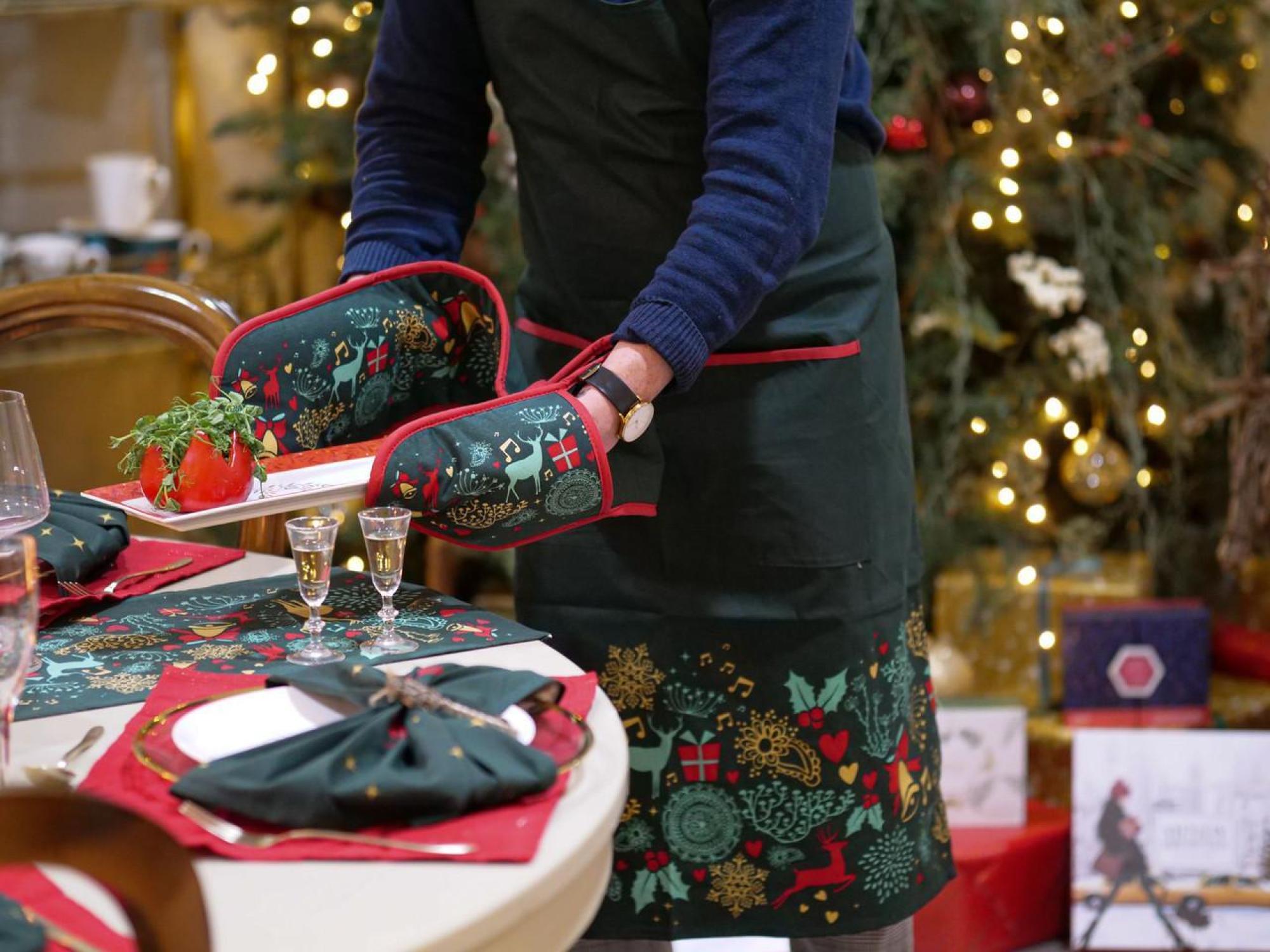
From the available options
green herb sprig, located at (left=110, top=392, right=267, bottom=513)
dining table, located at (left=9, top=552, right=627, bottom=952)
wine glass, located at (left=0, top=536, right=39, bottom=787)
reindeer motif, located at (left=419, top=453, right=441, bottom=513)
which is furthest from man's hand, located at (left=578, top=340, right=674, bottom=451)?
wine glass, located at (left=0, top=536, right=39, bottom=787)

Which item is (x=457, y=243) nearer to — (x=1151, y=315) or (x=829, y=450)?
(x=829, y=450)

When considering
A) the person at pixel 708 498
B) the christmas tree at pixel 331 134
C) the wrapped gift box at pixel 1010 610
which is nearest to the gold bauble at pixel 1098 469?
the wrapped gift box at pixel 1010 610

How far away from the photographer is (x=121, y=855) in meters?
0.47

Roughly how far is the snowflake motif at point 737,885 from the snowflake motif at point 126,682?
58 centimetres

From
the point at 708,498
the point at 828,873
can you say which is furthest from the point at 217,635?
the point at 828,873

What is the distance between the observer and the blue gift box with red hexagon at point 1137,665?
2.32 meters

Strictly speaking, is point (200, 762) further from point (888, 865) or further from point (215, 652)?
point (888, 865)

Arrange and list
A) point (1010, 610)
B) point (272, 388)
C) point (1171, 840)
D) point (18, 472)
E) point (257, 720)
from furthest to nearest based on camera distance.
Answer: point (1010, 610) → point (1171, 840) → point (272, 388) → point (18, 472) → point (257, 720)

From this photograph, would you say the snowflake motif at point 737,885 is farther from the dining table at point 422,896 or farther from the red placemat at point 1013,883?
the red placemat at point 1013,883

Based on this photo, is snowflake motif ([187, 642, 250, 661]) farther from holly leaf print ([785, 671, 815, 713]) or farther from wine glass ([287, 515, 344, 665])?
holly leaf print ([785, 671, 815, 713])

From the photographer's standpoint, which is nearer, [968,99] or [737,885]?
[737,885]

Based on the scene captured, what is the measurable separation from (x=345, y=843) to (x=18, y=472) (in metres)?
0.47

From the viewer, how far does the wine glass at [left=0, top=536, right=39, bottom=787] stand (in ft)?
2.27

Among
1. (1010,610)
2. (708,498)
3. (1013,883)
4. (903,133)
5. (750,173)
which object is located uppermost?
(903,133)
